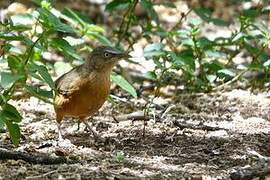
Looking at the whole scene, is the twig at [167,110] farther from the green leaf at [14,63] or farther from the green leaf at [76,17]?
the green leaf at [14,63]

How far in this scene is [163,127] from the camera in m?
5.73

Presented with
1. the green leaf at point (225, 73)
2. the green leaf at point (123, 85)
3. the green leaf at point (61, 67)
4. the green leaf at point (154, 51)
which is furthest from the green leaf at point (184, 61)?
the green leaf at point (61, 67)

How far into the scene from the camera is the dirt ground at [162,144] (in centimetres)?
438

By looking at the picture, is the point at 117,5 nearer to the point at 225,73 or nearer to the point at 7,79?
the point at 225,73

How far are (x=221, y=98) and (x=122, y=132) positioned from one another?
5.56 ft

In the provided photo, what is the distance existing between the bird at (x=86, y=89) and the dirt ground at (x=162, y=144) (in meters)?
0.23

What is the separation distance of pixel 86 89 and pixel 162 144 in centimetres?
68

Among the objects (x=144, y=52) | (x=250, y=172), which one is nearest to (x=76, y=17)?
(x=144, y=52)

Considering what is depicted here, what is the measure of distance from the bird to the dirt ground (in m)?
0.23

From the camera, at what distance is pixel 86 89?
17.3ft

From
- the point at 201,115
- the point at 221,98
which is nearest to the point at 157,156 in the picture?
the point at 201,115

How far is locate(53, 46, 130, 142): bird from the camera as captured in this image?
5.25m

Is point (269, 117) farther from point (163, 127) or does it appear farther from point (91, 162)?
point (91, 162)

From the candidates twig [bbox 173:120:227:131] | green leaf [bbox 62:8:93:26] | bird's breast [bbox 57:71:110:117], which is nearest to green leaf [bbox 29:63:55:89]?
bird's breast [bbox 57:71:110:117]
